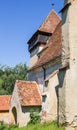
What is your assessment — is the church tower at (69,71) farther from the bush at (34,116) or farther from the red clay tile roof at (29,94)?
Answer: the red clay tile roof at (29,94)

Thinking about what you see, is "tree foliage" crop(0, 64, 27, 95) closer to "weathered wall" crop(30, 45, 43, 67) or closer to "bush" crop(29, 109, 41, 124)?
"weathered wall" crop(30, 45, 43, 67)

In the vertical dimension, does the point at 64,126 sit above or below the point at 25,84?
below

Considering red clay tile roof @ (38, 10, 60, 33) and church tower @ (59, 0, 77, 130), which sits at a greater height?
red clay tile roof @ (38, 10, 60, 33)

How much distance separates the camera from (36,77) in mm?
22453

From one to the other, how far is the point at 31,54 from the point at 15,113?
26.1 feet

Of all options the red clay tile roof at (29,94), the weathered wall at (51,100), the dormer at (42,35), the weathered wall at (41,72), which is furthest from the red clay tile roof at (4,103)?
the weathered wall at (51,100)

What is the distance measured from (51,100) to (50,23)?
1185 cm

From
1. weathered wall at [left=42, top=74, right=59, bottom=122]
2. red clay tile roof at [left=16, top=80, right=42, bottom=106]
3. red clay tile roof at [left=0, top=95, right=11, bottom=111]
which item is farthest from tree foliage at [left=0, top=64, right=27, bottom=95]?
weathered wall at [left=42, top=74, right=59, bottom=122]

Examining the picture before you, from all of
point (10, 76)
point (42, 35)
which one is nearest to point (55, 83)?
point (42, 35)

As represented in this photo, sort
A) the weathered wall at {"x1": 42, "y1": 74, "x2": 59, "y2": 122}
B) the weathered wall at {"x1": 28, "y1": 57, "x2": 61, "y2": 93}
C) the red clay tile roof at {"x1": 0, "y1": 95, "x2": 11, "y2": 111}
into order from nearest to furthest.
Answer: the weathered wall at {"x1": 42, "y1": 74, "x2": 59, "y2": 122}, the weathered wall at {"x1": 28, "y1": 57, "x2": 61, "y2": 93}, the red clay tile roof at {"x1": 0, "y1": 95, "x2": 11, "y2": 111}

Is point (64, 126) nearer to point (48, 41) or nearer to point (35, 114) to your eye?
point (35, 114)

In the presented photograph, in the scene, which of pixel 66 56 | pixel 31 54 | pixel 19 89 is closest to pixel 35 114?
pixel 19 89

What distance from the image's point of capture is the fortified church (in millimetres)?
12836

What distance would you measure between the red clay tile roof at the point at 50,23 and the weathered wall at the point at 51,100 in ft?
32.4
